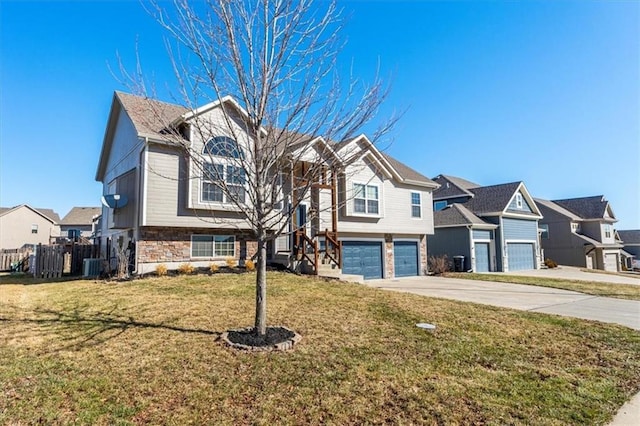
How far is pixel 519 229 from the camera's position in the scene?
27.0 meters

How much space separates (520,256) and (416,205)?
12313 millimetres

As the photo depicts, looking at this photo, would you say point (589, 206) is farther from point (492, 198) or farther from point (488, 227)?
point (488, 227)

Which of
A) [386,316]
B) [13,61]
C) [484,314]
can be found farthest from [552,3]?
[13,61]

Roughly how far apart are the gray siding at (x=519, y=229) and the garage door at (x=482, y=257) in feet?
6.76

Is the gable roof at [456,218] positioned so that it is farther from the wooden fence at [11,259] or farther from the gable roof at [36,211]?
the gable roof at [36,211]

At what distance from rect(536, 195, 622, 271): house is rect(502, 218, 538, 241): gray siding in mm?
8234

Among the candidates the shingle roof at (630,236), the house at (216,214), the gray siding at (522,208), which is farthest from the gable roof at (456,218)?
the shingle roof at (630,236)

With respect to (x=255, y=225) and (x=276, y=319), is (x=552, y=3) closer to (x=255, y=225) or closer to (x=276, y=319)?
(x=255, y=225)

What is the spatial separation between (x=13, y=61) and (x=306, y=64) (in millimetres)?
10066

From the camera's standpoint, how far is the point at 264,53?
5879mm

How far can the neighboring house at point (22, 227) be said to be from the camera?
127 ft

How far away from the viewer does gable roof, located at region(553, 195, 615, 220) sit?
1439 inches

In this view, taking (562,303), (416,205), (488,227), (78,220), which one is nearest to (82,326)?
(562,303)

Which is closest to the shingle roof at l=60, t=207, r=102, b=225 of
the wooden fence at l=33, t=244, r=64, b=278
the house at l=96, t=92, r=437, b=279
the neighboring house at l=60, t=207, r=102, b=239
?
the neighboring house at l=60, t=207, r=102, b=239
